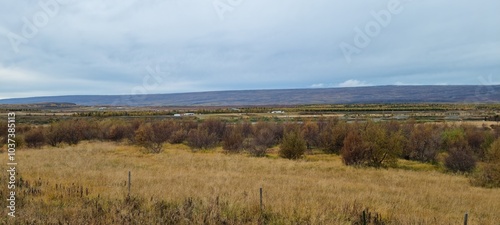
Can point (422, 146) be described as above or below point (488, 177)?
above

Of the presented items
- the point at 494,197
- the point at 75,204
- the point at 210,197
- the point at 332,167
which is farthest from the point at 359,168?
the point at 75,204

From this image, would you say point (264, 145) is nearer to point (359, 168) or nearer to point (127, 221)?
point (359, 168)

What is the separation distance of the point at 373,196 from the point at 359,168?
10.7 metres

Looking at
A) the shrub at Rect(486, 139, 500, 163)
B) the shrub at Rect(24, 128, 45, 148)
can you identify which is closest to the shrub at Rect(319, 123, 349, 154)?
the shrub at Rect(486, 139, 500, 163)

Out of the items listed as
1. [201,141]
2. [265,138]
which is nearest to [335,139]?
[265,138]

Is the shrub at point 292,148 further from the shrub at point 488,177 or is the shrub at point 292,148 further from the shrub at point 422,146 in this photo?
the shrub at point 488,177

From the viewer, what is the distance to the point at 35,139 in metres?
37.2

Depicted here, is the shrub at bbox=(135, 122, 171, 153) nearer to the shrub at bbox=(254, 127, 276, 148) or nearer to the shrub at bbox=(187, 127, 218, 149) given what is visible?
the shrub at bbox=(187, 127, 218, 149)

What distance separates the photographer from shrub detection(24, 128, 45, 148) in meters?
36.6

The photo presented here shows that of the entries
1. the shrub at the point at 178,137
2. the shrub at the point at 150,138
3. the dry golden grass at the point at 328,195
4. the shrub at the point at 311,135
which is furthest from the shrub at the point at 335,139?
the shrub at the point at 178,137

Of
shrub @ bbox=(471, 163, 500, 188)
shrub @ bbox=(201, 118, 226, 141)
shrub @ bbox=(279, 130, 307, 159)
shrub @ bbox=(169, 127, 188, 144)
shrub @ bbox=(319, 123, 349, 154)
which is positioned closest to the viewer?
shrub @ bbox=(471, 163, 500, 188)

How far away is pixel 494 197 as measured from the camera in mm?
13875

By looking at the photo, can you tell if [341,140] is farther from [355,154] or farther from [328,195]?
[328,195]

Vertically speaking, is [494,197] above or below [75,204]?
below
